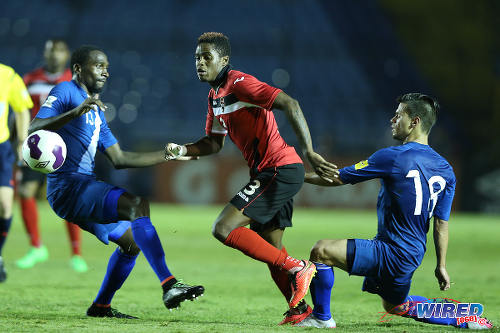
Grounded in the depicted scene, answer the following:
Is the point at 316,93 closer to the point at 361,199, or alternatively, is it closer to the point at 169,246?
the point at 361,199

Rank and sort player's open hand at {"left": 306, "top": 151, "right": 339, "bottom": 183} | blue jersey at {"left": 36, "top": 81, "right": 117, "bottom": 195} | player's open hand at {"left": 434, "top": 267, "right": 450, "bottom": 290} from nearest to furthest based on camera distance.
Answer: player's open hand at {"left": 306, "top": 151, "right": 339, "bottom": 183}
player's open hand at {"left": 434, "top": 267, "right": 450, "bottom": 290}
blue jersey at {"left": 36, "top": 81, "right": 117, "bottom": 195}

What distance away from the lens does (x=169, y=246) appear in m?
10.8

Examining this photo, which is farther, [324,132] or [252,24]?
[252,24]

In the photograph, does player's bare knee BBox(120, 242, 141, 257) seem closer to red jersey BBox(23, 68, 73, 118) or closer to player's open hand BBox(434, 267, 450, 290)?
player's open hand BBox(434, 267, 450, 290)

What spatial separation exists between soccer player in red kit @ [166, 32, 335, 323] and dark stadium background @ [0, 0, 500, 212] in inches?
613

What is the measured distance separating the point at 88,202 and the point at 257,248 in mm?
1173

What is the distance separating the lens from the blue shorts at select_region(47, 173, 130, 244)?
4684mm

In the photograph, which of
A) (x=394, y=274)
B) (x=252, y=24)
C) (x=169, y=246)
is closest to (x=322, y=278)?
(x=394, y=274)

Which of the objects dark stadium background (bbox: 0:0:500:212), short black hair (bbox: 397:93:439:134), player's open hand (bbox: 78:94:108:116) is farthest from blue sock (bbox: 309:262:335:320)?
dark stadium background (bbox: 0:0:500:212)

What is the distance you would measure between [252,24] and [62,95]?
95.9 ft

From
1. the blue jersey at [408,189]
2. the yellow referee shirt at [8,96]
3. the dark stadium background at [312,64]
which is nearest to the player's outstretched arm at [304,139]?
the blue jersey at [408,189]

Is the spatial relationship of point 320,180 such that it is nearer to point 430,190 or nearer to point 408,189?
point 408,189

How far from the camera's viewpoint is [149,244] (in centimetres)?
460

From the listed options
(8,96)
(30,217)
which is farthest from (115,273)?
(30,217)
